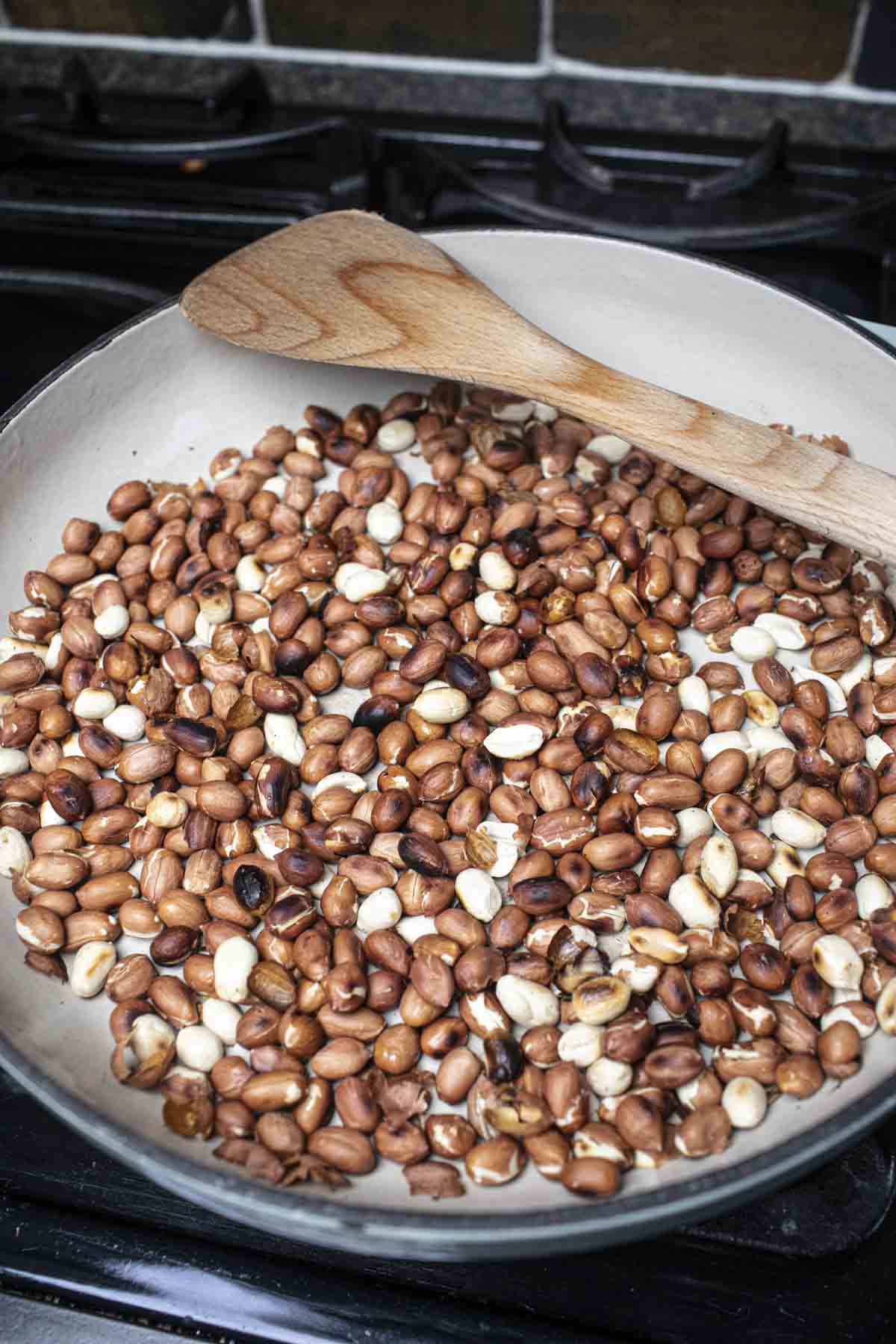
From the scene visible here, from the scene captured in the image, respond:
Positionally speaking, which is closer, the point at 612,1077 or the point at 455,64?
the point at 612,1077

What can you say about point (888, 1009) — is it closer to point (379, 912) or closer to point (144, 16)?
point (379, 912)

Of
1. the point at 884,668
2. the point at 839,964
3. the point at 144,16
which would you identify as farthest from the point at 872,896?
the point at 144,16

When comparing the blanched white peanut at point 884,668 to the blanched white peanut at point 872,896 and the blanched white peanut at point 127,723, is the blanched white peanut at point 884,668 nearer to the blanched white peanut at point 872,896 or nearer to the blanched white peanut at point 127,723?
the blanched white peanut at point 872,896

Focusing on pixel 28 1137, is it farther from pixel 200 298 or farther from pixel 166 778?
pixel 200 298

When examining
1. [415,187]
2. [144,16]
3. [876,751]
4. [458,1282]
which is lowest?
[458,1282]

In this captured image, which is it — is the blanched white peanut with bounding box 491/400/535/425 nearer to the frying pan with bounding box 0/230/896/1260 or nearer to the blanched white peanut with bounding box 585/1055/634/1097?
the frying pan with bounding box 0/230/896/1260

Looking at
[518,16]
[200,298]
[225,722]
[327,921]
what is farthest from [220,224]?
[327,921]

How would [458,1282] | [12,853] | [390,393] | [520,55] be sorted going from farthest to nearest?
1. [520,55]
2. [390,393]
3. [12,853]
4. [458,1282]
